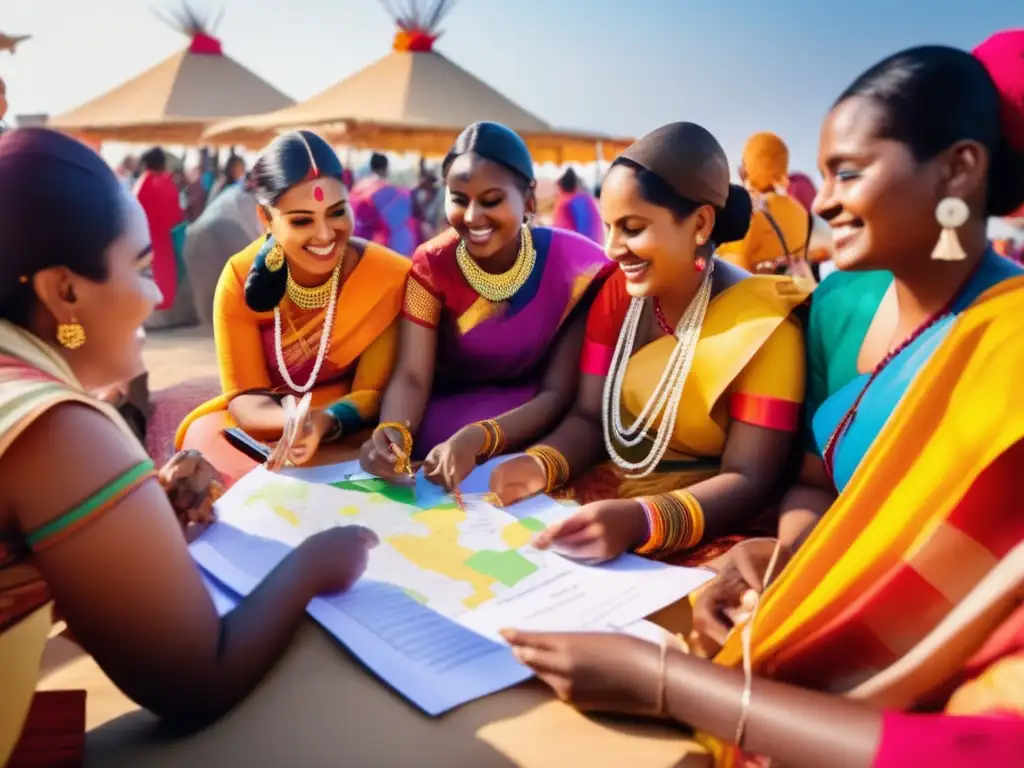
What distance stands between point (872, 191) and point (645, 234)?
486 mm

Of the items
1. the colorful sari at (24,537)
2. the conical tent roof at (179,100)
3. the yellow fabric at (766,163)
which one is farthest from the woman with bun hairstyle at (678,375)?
the conical tent roof at (179,100)

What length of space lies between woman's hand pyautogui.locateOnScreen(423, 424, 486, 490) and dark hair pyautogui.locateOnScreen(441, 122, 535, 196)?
63 cm

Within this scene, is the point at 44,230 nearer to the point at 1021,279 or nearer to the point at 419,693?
the point at 419,693

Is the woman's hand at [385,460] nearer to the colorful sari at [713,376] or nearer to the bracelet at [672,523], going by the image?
the colorful sari at [713,376]

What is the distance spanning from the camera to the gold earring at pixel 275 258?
6.01 feet

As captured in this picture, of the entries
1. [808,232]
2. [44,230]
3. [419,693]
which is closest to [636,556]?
[419,693]

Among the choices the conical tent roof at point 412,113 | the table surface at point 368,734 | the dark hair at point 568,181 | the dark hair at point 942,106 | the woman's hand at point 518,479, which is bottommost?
the table surface at point 368,734

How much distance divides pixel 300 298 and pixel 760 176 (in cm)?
277

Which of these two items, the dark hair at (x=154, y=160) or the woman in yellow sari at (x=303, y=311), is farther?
the dark hair at (x=154, y=160)

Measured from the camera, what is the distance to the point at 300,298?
1.92 meters

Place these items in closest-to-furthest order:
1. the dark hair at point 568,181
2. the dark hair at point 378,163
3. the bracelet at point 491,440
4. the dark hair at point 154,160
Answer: the bracelet at point 491,440 < the dark hair at point 154,160 < the dark hair at point 378,163 < the dark hair at point 568,181

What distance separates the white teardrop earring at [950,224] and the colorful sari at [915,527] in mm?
64

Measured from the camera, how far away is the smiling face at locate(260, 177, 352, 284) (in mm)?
1761

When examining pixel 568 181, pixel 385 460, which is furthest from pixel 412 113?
pixel 385 460
